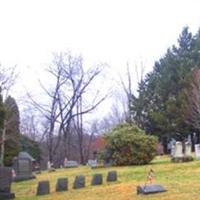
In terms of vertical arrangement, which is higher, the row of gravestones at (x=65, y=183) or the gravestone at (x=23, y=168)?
the gravestone at (x=23, y=168)

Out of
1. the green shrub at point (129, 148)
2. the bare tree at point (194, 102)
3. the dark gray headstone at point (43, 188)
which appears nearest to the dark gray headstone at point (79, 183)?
the dark gray headstone at point (43, 188)

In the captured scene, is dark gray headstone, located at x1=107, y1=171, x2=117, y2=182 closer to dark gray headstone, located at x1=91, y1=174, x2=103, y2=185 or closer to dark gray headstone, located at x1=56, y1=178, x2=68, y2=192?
dark gray headstone, located at x1=91, y1=174, x2=103, y2=185

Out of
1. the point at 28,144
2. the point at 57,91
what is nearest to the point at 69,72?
the point at 57,91

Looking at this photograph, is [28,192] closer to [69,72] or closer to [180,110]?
[180,110]

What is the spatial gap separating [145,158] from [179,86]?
65.5 feet

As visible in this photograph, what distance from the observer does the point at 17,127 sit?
4259 centimetres

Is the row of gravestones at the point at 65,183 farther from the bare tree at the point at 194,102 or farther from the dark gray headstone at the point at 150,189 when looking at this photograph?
the bare tree at the point at 194,102

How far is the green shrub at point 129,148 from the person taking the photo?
93.2 feet

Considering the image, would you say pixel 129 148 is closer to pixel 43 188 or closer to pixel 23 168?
pixel 23 168

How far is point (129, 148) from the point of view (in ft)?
93.8

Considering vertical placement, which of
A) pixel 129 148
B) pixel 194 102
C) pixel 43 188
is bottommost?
pixel 43 188

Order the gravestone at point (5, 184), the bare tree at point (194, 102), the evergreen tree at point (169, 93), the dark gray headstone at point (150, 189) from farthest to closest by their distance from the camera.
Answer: the evergreen tree at point (169, 93)
the bare tree at point (194, 102)
the gravestone at point (5, 184)
the dark gray headstone at point (150, 189)

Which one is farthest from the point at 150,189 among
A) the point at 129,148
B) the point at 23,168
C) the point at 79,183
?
the point at 23,168

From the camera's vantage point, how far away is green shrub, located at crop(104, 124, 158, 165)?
28406mm
